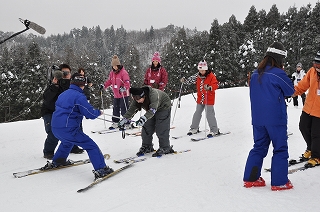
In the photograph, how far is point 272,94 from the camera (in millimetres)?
3678

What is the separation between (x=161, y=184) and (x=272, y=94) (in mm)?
1933

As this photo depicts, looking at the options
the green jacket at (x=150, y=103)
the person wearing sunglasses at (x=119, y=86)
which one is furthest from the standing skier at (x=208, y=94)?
the person wearing sunglasses at (x=119, y=86)

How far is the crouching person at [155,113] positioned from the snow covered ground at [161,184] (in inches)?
13.7

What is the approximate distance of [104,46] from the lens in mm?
130000

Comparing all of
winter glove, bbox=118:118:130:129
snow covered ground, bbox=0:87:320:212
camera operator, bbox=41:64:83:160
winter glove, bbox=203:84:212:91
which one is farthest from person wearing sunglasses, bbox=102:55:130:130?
winter glove, bbox=118:118:130:129

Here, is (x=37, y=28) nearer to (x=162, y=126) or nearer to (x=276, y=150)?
(x=162, y=126)

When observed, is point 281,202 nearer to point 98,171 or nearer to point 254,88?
point 254,88

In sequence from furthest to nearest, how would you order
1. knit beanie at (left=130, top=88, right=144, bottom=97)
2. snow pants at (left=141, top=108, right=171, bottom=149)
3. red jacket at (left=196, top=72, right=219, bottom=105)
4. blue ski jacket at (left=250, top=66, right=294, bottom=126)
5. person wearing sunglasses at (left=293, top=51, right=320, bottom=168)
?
1. red jacket at (left=196, top=72, right=219, bottom=105)
2. snow pants at (left=141, top=108, right=171, bottom=149)
3. knit beanie at (left=130, top=88, right=144, bottom=97)
4. person wearing sunglasses at (left=293, top=51, right=320, bottom=168)
5. blue ski jacket at (left=250, top=66, right=294, bottom=126)

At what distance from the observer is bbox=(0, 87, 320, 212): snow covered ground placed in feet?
11.4

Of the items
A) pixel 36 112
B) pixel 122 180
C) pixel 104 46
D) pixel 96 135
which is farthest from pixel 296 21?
pixel 104 46

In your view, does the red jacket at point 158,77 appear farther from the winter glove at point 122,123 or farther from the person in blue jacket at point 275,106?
the person in blue jacket at point 275,106

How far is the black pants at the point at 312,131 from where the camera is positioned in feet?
15.5

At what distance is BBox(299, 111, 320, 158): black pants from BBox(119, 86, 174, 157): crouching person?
2.47m

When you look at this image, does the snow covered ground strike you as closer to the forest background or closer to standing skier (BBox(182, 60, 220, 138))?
standing skier (BBox(182, 60, 220, 138))
